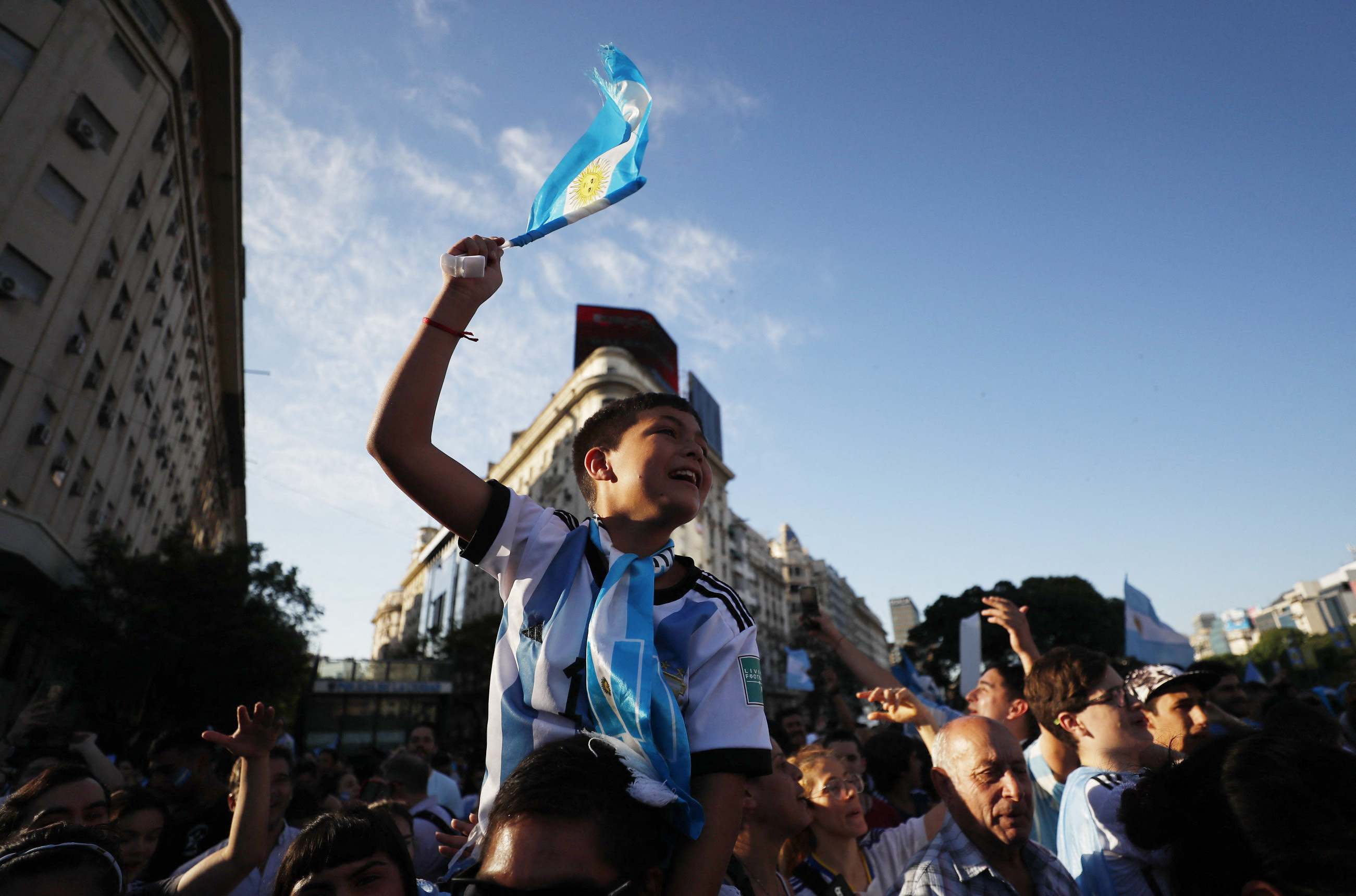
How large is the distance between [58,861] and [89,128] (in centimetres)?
2164

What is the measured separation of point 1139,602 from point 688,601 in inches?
334

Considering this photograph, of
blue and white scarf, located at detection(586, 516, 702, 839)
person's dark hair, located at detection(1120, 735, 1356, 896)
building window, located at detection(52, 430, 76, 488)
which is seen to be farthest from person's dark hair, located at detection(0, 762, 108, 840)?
building window, located at detection(52, 430, 76, 488)

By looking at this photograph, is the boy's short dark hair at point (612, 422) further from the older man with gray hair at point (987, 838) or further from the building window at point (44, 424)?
the building window at point (44, 424)

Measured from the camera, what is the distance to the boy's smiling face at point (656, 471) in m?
1.79

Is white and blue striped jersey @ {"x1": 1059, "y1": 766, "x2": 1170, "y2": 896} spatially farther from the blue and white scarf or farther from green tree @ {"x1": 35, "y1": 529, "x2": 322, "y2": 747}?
green tree @ {"x1": 35, "y1": 529, "x2": 322, "y2": 747}

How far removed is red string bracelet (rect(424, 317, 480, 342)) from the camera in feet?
5.34

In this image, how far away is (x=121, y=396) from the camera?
21422 millimetres

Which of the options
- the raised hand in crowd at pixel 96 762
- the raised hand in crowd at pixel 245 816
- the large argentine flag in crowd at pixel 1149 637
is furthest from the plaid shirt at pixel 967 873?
the large argentine flag in crowd at pixel 1149 637

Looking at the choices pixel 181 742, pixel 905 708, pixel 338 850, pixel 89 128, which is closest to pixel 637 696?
pixel 338 850

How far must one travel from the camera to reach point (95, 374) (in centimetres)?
1969

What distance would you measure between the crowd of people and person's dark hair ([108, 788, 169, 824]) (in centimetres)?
1

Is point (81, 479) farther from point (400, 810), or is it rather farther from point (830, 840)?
point (830, 840)

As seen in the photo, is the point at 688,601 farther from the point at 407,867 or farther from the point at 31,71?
the point at 31,71

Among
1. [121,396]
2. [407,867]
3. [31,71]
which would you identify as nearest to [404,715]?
[121,396]
